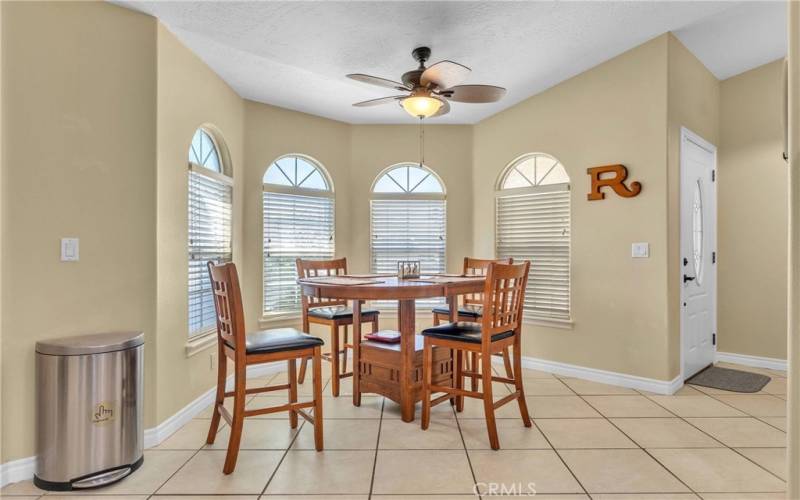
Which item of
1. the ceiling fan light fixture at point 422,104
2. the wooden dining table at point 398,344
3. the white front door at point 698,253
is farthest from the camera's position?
the white front door at point 698,253

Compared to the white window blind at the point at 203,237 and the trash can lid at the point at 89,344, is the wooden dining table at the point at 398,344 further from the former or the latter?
the trash can lid at the point at 89,344

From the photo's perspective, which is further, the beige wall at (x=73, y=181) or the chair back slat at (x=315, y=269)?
the chair back slat at (x=315, y=269)

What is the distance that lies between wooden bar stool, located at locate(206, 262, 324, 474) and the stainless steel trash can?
476mm

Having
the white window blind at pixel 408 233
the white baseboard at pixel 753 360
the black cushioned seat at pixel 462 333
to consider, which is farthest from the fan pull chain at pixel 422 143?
the white baseboard at pixel 753 360

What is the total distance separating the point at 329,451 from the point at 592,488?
1.37 metres

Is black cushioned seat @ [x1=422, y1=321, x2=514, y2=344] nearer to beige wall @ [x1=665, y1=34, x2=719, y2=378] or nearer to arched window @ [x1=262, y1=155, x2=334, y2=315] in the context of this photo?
beige wall @ [x1=665, y1=34, x2=719, y2=378]

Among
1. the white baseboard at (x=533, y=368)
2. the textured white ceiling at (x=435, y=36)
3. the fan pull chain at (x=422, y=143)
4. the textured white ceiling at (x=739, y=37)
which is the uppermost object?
the textured white ceiling at (x=739, y=37)

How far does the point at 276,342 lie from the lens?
238 centimetres

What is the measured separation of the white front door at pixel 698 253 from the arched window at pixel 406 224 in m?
2.26

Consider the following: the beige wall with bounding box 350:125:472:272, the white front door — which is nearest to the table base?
the beige wall with bounding box 350:125:472:272

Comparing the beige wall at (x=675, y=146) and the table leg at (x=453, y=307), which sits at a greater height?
the beige wall at (x=675, y=146)

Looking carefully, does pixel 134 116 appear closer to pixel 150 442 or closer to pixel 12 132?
pixel 12 132

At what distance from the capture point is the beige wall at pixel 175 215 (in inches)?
104

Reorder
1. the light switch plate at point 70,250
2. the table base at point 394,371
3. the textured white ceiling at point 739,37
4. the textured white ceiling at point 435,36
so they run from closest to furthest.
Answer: the light switch plate at point 70,250 < the textured white ceiling at point 435,36 < the table base at point 394,371 < the textured white ceiling at point 739,37
